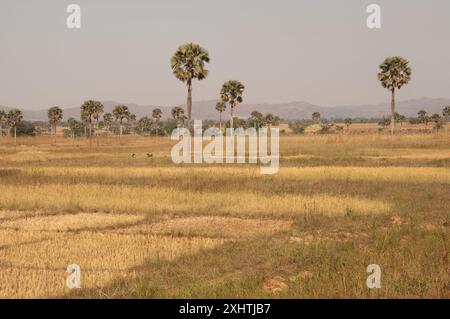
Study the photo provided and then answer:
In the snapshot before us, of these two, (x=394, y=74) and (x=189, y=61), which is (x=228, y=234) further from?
(x=394, y=74)

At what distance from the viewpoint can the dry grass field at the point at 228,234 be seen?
38.3 feet

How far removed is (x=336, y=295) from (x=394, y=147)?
60608 mm

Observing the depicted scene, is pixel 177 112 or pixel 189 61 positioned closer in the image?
pixel 189 61

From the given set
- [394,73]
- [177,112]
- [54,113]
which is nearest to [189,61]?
[394,73]

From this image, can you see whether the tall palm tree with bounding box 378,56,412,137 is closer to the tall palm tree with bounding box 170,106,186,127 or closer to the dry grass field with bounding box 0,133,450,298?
the dry grass field with bounding box 0,133,450,298

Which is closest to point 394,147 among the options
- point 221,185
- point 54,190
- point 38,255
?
point 221,185

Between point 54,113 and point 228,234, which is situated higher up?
point 54,113

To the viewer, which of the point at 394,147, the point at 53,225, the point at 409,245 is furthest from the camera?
the point at 394,147

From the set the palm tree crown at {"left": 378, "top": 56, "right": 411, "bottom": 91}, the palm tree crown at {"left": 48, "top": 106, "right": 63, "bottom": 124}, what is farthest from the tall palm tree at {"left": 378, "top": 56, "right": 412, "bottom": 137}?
the palm tree crown at {"left": 48, "top": 106, "right": 63, "bottom": 124}

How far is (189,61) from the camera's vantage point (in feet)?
200

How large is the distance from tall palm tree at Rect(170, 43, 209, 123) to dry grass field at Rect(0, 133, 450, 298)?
26957 millimetres

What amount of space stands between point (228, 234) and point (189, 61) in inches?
1764
